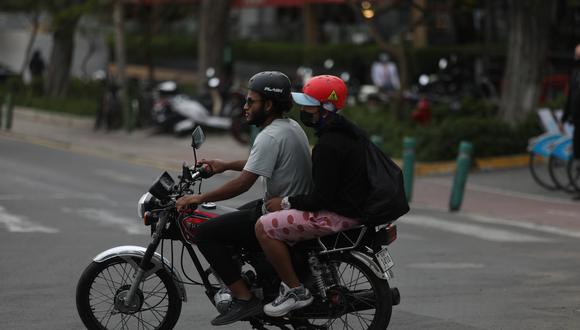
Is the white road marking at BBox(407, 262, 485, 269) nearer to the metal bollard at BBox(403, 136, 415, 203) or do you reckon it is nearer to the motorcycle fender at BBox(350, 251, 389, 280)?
the motorcycle fender at BBox(350, 251, 389, 280)

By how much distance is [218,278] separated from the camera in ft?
24.4

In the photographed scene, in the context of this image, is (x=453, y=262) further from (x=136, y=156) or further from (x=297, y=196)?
(x=136, y=156)

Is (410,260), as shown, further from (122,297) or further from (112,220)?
(122,297)

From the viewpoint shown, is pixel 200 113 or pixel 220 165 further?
pixel 200 113

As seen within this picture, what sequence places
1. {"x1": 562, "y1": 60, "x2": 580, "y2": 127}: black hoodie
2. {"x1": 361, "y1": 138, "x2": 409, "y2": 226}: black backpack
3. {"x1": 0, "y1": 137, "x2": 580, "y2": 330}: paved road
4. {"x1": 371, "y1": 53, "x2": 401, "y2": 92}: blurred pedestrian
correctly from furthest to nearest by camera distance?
{"x1": 371, "y1": 53, "x2": 401, "y2": 92}: blurred pedestrian
{"x1": 562, "y1": 60, "x2": 580, "y2": 127}: black hoodie
{"x1": 0, "y1": 137, "x2": 580, "y2": 330}: paved road
{"x1": 361, "y1": 138, "x2": 409, "y2": 226}: black backpack

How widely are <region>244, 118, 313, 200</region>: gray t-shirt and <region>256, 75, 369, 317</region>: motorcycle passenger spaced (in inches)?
4.3

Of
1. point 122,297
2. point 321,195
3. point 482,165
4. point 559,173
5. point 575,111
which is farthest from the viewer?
point 482,165

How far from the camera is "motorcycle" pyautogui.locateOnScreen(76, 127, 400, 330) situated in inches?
286

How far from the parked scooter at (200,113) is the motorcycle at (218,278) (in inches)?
659

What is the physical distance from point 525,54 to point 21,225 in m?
11.8

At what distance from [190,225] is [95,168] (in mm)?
13893

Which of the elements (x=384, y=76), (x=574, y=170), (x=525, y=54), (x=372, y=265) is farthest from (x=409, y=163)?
(x=384, y=76)

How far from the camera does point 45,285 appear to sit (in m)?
9.95

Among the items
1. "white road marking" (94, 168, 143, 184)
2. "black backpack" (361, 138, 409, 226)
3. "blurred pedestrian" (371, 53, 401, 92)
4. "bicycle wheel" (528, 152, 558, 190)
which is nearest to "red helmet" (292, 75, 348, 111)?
"black backpack" (361, 138, 409, 226)
